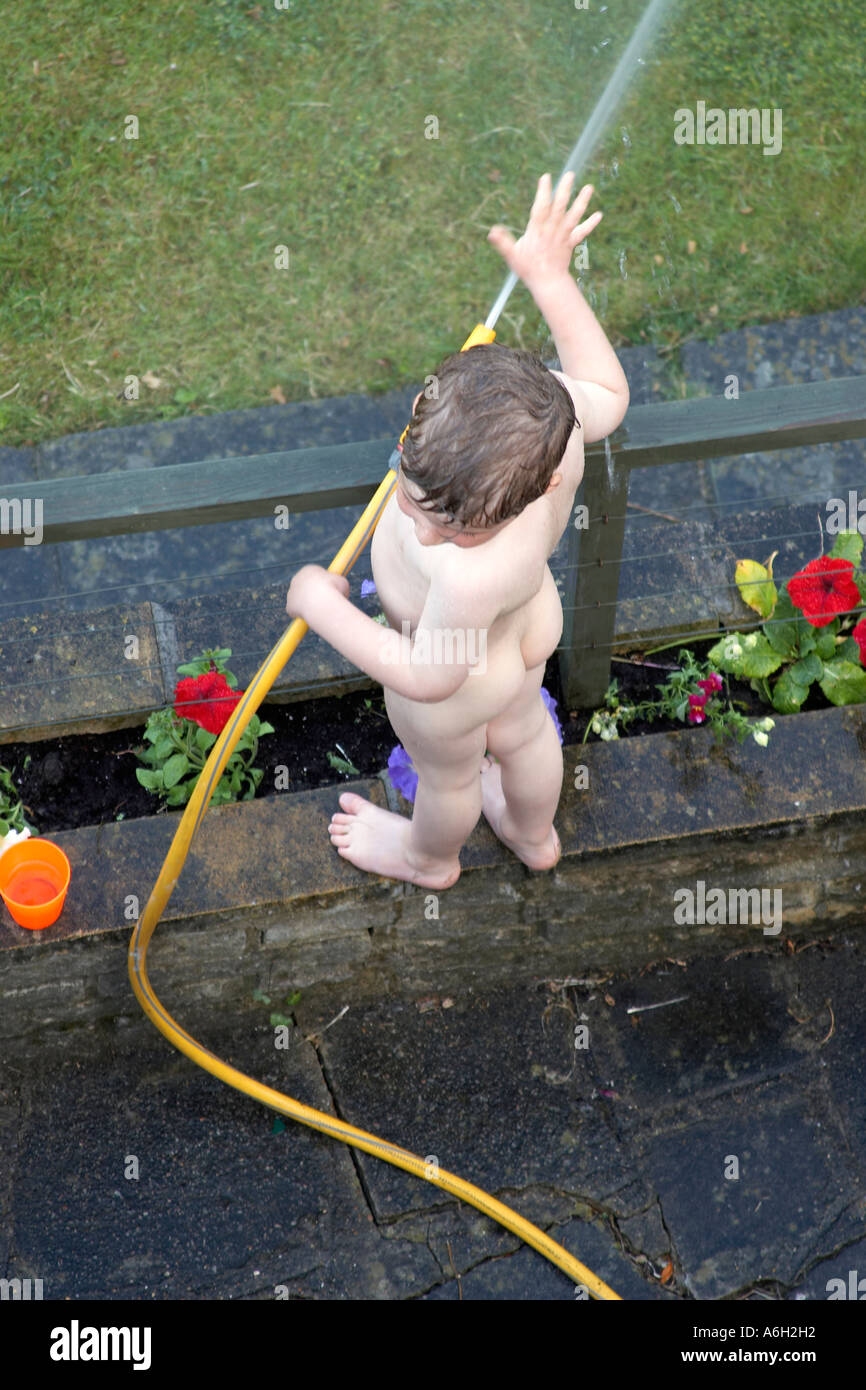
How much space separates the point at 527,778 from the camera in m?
2.77

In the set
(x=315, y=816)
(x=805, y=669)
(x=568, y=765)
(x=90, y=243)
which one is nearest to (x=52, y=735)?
(x=315, y=816)

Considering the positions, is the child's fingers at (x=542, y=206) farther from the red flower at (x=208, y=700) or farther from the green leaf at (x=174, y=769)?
the green leaf at (x=174, y=769)

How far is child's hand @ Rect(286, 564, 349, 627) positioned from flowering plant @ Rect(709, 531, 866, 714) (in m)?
1.33

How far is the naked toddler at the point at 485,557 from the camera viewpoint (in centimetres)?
187

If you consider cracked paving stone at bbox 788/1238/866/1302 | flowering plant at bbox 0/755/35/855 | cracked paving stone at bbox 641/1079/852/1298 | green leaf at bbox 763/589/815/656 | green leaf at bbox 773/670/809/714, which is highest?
green leaf at bbox 763/589/815/656

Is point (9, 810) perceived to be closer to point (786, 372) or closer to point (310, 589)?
point (310, 589)

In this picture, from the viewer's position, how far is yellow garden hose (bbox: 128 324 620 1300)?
2.61m

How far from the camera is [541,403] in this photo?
188 cm

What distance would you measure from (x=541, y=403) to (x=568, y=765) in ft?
4.78

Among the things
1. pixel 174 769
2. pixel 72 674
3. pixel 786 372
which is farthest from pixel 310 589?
pixel 786 372

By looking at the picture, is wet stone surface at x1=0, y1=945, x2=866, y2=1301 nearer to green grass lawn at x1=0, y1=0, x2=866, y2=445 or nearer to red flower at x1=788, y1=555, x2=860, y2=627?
red flower at x1=788, y1=555, x2=860, y2=627

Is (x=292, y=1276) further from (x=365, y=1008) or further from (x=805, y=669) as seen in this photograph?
(x=805, y=669)

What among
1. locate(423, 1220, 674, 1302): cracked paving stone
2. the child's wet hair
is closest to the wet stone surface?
locate(423, 1220, 674, 1302): cracked paving stone

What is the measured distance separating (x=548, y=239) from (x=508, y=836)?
1358 mm
